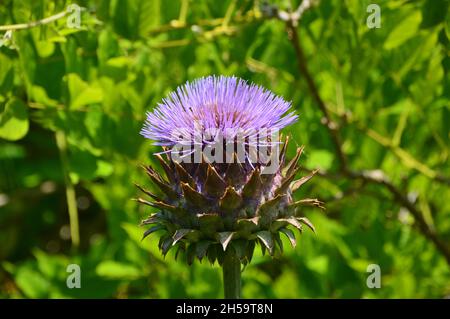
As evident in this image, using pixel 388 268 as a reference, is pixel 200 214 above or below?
above

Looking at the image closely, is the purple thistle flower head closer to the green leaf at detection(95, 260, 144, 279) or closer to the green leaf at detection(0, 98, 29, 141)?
the green leaf at detection(0, 98, 29, 141)

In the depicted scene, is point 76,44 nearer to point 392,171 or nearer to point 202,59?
point 202,59

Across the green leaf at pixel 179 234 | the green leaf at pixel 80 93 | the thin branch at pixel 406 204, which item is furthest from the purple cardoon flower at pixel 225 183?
the thin branch at pixel 406 204

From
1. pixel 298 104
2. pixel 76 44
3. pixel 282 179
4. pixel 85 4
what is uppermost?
pixel 85 4

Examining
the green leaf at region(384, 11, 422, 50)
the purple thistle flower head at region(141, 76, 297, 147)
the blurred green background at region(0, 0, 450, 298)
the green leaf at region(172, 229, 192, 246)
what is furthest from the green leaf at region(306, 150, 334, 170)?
the green leaf at region(172, 229, 192, 246)

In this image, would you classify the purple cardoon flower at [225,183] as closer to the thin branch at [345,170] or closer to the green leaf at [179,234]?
the green leaf at [179,234]

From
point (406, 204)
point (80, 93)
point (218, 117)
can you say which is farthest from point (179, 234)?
point (406, 204)
